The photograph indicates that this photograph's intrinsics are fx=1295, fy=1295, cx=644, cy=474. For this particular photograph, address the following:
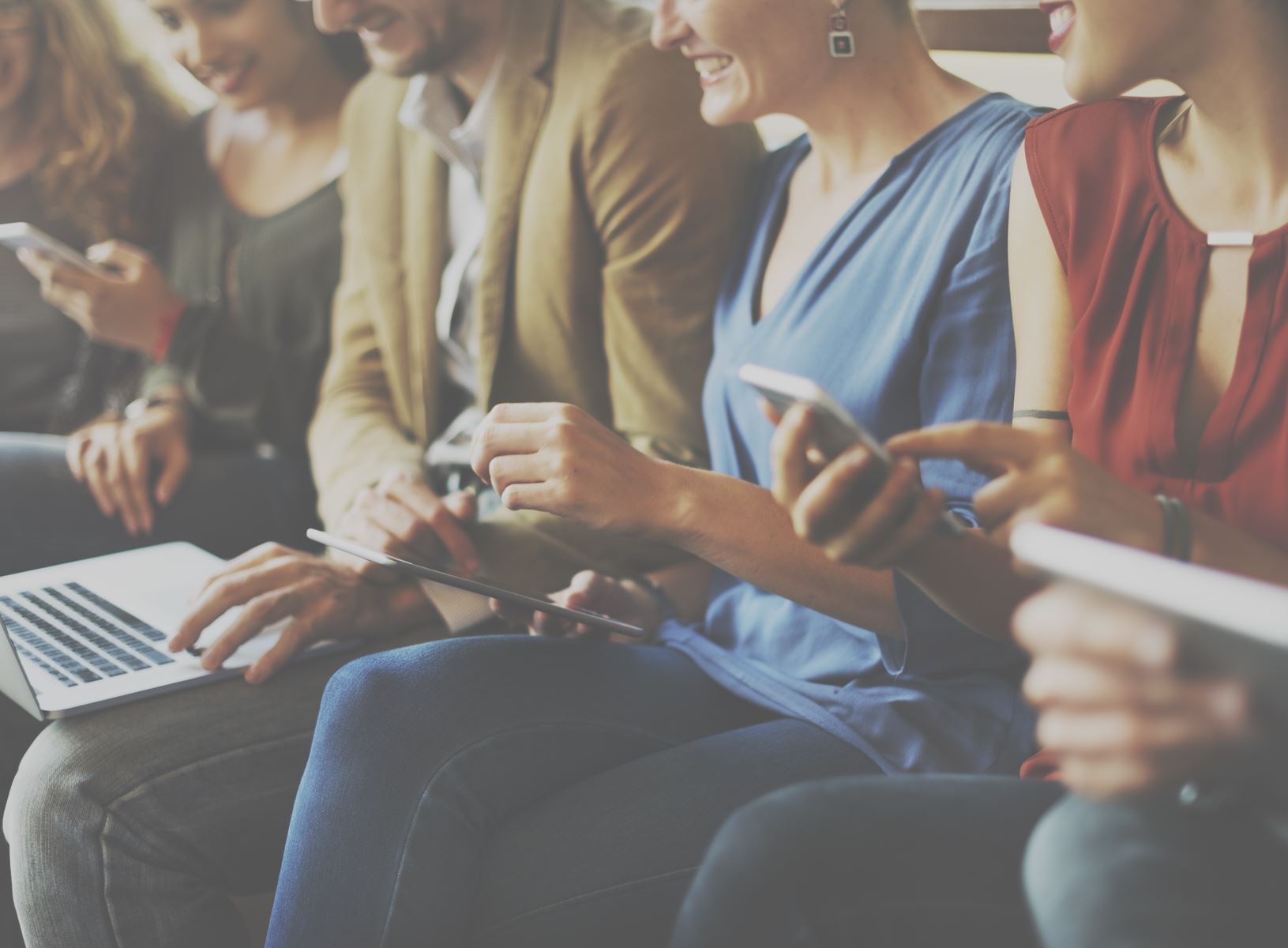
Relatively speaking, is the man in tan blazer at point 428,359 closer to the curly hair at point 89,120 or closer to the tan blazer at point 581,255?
the tan blazer at point 581,255

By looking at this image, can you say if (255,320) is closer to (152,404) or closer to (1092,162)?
(152,404)

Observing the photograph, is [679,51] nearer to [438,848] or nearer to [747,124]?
[747,124]

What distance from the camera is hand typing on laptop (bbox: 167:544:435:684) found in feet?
3.62

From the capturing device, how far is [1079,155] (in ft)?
2.98

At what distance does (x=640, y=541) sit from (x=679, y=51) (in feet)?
1.63

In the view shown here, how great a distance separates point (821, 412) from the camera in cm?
62

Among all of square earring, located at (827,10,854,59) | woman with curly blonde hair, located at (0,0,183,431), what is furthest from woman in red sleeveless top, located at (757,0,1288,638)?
woman with curly blonde hair, located at (0,0,183,431)

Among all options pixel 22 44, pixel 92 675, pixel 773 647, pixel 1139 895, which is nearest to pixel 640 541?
pixel 773 647

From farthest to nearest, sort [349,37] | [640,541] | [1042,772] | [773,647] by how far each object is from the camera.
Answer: [349,37] < [640,541] < [773,647] < [1042,772]

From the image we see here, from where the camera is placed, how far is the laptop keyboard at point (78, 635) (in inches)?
43.1

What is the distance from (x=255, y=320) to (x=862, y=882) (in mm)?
1293

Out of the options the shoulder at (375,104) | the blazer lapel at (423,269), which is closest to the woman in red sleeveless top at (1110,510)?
the blazer lapel at (423,269)

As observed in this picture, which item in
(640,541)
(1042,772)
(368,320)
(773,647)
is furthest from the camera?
(368,320)

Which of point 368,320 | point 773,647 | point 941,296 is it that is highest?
point 941,296
